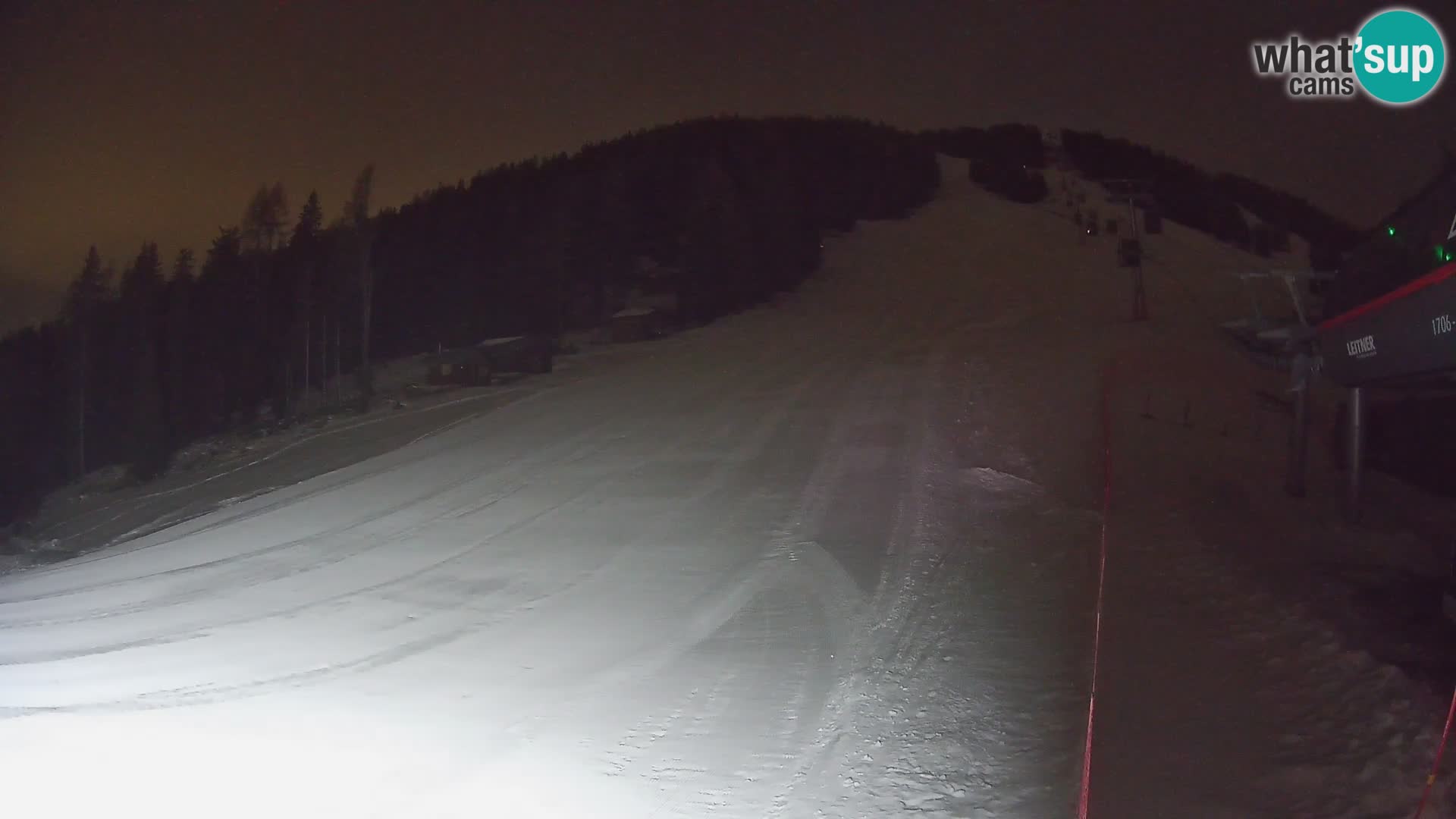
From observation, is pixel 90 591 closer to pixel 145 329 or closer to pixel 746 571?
pixel 746 571

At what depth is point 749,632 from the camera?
8.52 metres

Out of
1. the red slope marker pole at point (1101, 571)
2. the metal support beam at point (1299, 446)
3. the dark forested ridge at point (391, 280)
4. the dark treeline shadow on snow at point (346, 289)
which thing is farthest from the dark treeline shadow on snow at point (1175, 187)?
the metal support beam at point (1299, 446)

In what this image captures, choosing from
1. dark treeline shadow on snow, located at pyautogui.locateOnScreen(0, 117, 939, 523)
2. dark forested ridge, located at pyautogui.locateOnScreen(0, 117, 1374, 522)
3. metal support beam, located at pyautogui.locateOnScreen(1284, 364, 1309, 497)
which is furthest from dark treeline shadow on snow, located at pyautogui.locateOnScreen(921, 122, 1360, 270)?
metal support beam, located at pyautogui.locateOnScreen(1284, 364, 1309, 497)

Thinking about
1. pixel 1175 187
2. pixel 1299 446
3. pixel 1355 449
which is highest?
pixel 1175 187

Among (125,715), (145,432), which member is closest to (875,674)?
(125,715)

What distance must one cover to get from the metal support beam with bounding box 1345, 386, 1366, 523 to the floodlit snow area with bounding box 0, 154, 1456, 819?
1.14 ft

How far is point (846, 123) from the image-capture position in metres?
89.6

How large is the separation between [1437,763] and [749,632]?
189 inches

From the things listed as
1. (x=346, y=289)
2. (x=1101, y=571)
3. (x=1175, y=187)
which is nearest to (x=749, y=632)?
(x=1101, y=571)

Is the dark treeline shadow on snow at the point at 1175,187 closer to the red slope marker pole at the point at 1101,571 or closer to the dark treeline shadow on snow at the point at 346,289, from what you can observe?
the dark treeline shadow on snow at the point at 346,289

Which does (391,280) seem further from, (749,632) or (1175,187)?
(749,632)

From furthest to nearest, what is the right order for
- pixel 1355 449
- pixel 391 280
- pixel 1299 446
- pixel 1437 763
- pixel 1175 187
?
pixel 1175 187 → pixel 391 280 → pixel 1299 446 → pixel 1355 449 → pixel 1437 763

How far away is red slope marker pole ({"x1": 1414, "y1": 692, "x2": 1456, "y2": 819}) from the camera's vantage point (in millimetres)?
5023

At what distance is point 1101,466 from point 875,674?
758cm
